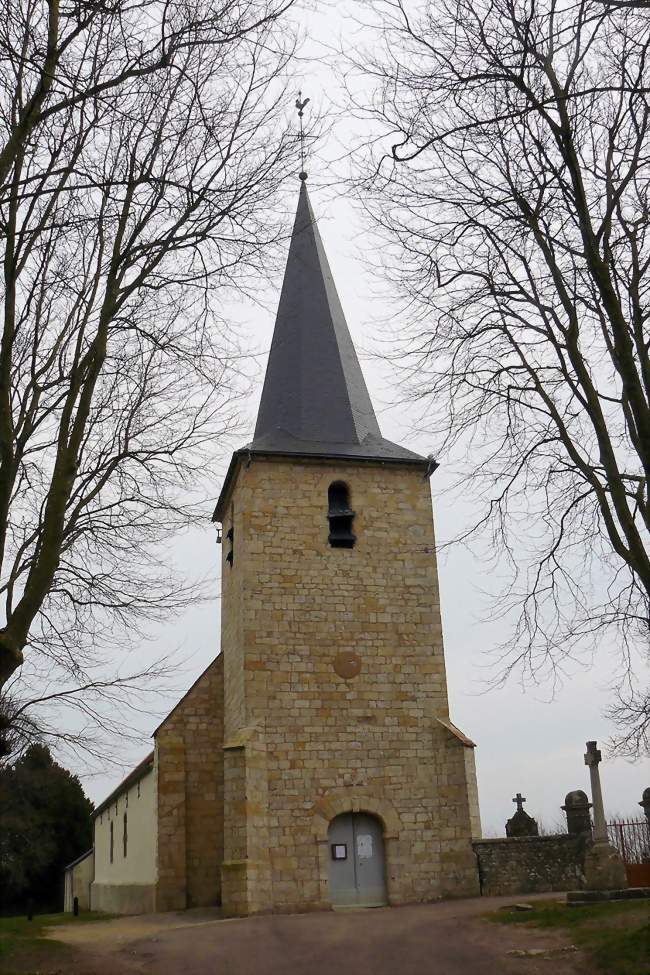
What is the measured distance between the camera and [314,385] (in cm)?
1991

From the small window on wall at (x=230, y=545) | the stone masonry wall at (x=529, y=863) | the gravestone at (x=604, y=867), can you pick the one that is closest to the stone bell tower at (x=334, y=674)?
the small window on wall at (x=230, y=545)

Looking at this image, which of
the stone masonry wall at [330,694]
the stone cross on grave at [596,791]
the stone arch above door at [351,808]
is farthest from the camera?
the stone arch above door at [351,808]

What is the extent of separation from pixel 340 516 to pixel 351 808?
536 centimetres

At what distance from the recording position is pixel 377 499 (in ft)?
61.2

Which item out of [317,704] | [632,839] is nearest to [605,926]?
[317,704]

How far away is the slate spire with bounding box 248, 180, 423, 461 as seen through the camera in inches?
749

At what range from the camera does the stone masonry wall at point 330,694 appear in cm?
1571

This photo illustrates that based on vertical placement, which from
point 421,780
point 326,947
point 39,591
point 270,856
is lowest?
point 326,947

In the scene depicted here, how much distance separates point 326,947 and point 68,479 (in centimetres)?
707

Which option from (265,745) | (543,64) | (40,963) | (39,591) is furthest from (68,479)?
(265,745)

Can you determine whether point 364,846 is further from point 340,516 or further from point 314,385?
point 314,385

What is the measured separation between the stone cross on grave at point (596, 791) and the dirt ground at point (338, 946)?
73.9 inches

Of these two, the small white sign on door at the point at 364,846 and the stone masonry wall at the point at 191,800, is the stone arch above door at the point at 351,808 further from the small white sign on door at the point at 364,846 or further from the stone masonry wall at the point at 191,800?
the stone masonry wall at the point at 191,800

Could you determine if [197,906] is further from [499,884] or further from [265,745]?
[499,884]
